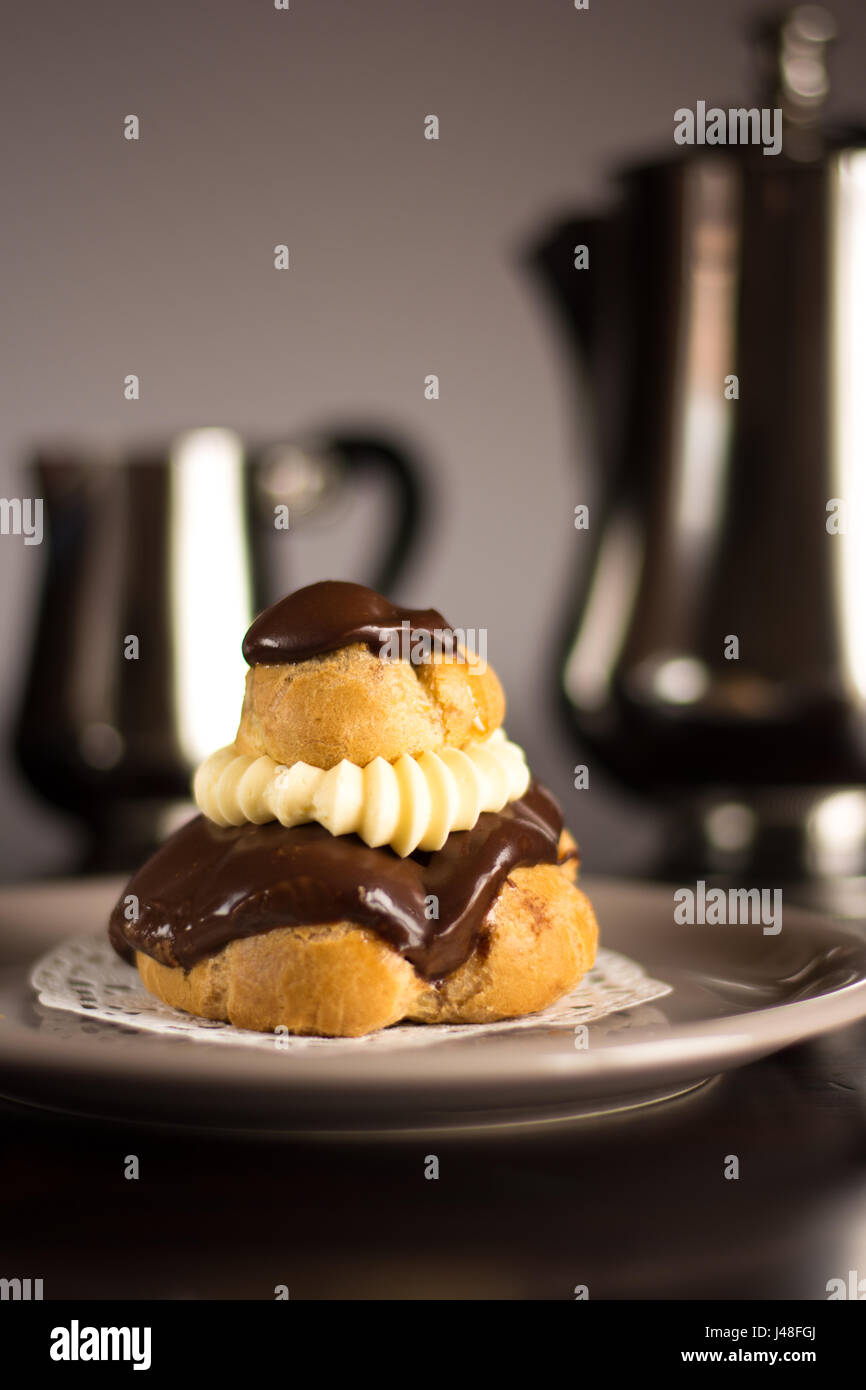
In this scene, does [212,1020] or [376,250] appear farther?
[376,250]

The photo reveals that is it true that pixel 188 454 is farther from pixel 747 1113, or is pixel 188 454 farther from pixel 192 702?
pixel 747 1113

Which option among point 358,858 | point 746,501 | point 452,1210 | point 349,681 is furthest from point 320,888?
point 746,501

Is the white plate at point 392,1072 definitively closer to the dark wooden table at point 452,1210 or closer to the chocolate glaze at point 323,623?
the dark wooden table at point 452,1210

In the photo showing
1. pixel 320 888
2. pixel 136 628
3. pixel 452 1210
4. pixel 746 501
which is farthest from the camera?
pixel 136 628

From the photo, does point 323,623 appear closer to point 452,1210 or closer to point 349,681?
point 349,681

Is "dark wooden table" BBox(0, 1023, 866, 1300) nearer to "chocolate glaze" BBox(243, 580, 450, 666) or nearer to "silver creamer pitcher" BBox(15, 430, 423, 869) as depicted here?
"chocolate glaze" BBox(243, 580, 450, 666)

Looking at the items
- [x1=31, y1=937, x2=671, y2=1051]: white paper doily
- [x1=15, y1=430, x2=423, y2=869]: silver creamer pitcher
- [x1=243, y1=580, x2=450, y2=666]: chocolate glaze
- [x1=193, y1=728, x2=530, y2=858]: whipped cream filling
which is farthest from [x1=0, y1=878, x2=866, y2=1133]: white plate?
[x1=15, y1=430, x2=423, y2=869]: silver creamer pitcher

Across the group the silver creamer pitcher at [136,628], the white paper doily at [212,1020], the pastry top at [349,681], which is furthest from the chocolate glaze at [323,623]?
the silver creamer pitcher at [136,628]
